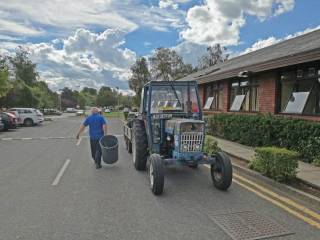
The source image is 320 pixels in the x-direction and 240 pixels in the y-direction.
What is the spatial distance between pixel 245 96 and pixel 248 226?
12.0 meters

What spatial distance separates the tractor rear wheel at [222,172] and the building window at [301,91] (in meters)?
5.00

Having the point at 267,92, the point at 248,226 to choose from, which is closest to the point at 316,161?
the point at 267,92

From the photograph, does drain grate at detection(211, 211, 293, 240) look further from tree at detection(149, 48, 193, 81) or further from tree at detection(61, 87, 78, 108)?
tree at detection(61, 87, 78, 108)

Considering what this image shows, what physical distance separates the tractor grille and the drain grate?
202 centimetres

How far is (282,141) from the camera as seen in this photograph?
1125 cm

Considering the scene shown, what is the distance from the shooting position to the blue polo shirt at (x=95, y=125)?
10055 mm

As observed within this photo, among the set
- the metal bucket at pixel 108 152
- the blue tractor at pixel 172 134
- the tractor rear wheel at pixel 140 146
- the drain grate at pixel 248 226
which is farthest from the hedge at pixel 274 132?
the metal bucket at pixel 108 152

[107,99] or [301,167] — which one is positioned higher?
[107,99]

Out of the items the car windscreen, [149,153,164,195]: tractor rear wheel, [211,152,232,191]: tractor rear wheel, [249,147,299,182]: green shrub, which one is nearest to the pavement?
[249,147,299,182]: green shrub

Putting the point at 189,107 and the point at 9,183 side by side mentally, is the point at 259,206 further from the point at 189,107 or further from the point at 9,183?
the point at 9,183

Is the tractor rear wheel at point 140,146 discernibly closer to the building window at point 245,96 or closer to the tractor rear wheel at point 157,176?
the tractor rear wheel at point 157,176

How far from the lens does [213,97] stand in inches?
840

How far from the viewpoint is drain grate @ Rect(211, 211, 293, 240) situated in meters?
4.71

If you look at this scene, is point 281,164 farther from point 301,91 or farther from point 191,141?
point 301,91
